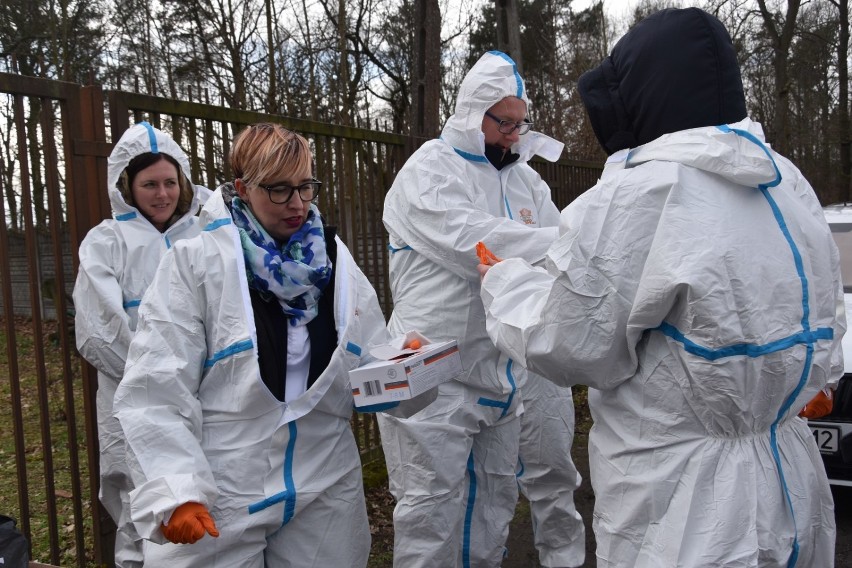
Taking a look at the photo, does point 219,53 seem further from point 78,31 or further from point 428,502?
point 428,502

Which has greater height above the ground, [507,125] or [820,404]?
[507,125]

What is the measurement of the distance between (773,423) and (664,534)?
402mm

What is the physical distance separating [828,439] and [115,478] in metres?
3.74

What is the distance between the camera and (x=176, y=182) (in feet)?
11.9

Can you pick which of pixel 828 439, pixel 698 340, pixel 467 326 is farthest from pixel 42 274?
pixel 698 340

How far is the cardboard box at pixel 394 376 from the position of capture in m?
2.19

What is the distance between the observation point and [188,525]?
1831mm

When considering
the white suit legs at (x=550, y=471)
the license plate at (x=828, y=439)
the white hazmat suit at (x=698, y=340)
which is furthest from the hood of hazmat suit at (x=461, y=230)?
the license plate at (x=828, y=439)

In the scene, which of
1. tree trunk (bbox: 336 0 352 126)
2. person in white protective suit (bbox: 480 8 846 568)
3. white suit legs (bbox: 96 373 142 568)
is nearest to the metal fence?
white suit legs (bbox: 96 373 142 568)

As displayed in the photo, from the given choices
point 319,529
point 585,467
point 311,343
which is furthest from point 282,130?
point 585,467

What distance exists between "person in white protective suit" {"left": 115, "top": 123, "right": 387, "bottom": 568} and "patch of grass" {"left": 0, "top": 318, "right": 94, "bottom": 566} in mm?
1575

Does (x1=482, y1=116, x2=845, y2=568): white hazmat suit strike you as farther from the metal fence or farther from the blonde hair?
the metal fence

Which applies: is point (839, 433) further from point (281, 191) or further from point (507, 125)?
point (281, 191)

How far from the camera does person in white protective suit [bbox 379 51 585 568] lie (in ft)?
10.9
